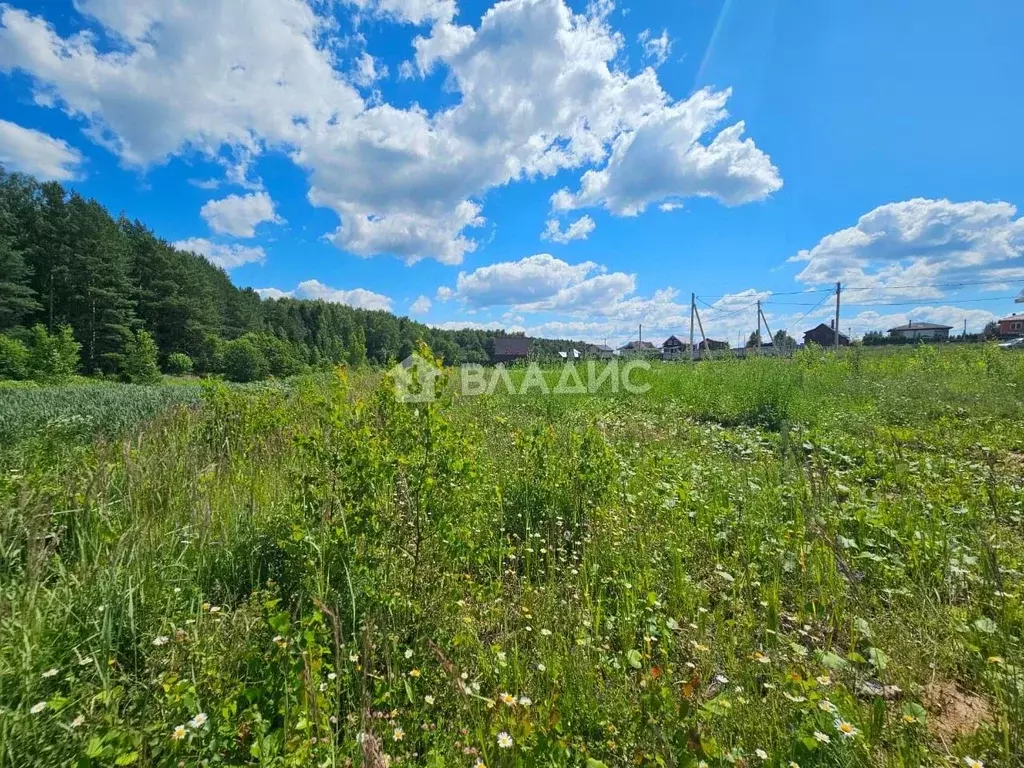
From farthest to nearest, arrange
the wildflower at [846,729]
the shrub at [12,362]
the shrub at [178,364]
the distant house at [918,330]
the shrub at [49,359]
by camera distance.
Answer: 1. the distant house at [918,330]
2. the shrub at [178,364]
3. the shrub at [49,359]
4. the shrub at [12,362]
5. the wildflower at [846,729]

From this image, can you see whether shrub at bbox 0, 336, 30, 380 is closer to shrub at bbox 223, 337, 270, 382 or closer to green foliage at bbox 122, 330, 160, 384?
green foliage at bbox 122, 330, 160, 384

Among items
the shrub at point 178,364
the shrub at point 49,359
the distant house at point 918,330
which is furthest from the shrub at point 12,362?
the distant house at point 918,330

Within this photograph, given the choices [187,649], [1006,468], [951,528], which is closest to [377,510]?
[187,649]

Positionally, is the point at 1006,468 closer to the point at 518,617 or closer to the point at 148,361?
the point at 518,617

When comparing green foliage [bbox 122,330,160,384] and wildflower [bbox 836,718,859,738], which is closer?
wildflower [bbox 836,718,859,738]

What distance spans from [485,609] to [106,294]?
44854 millimetres

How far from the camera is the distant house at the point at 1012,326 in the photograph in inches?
1769

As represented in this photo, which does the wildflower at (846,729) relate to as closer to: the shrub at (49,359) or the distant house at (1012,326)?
the shrub at (49,359)

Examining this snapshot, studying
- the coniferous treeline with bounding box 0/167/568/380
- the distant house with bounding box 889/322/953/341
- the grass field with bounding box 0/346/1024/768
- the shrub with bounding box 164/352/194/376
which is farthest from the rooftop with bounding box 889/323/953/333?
the shrub with bounding box 164/352/194/376

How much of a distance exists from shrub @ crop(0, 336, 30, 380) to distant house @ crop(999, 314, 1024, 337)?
85560 mm

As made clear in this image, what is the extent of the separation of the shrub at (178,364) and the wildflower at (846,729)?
4760cm

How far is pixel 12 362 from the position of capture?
23.9 m

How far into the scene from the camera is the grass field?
49.8 inches

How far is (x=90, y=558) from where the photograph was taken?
83.6 inches
